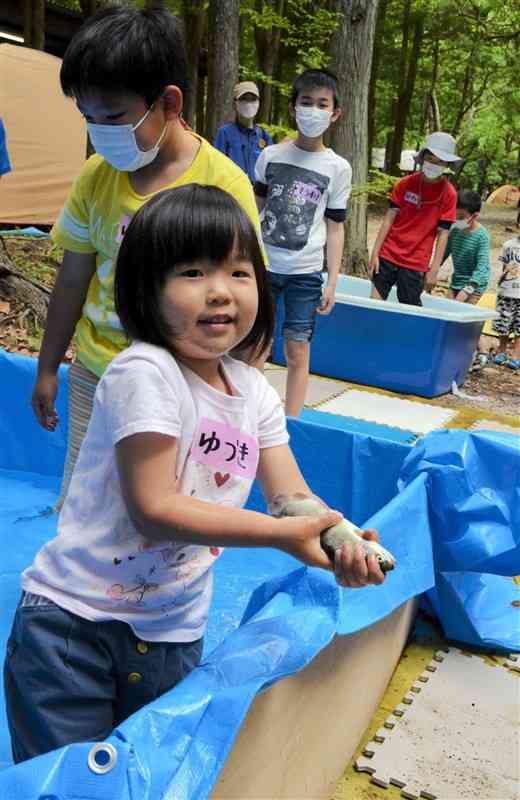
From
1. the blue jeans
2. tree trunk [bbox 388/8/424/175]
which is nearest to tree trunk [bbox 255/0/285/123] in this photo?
tree trunk [bbox 388/8/424/175]

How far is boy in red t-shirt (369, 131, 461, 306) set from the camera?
574 centimetres

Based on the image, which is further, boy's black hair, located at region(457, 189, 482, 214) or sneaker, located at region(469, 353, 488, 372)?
boy's black hair, located at region(457, 189, 482, 214)

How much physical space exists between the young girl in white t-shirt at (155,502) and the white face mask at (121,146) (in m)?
0.63

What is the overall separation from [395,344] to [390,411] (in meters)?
0.61

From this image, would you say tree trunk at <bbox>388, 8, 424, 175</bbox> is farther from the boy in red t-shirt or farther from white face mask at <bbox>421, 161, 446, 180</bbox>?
white face mask at <bbox>421, 161, 446, 180</bbox>

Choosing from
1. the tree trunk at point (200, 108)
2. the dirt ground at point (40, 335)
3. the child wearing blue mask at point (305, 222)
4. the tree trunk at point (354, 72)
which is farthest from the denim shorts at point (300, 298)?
the tree trunk at point (200, 108)

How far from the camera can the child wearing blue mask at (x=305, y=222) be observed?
3.97 metres

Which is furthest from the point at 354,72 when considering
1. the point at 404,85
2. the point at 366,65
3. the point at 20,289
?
the point at 404,85

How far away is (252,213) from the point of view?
6.07ft

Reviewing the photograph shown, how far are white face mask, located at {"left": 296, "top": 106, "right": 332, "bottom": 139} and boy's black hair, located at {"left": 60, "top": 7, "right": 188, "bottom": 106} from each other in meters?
2.26

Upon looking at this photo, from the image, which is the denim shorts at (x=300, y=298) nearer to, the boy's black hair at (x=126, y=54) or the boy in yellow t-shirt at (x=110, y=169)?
the boy in yellow t-shirt at (x=110, y=169)

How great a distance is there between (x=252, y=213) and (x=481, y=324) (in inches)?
174

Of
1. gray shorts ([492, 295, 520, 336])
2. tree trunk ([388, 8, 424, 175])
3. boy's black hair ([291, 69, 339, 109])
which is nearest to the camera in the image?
boy's black hair ([291, 69, 339, 109])

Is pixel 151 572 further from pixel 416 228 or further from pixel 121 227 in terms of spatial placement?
pixel 416 228
